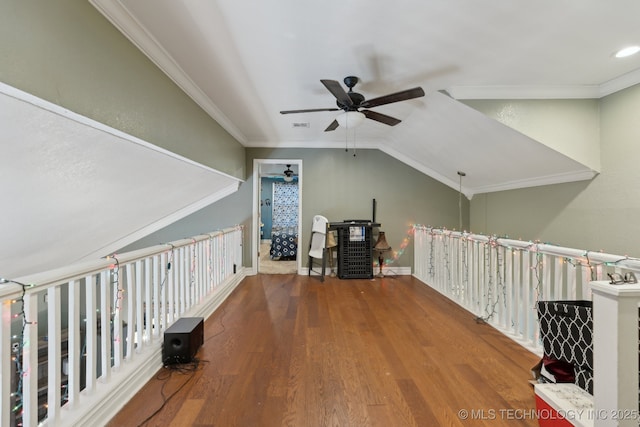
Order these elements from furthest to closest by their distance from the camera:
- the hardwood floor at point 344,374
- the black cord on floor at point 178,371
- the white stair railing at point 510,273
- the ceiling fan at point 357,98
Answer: the ceiling fan at point 357,98
the white stair railing at point 510,273
the black cord on floor at point 178,371
the hardwood floor at point 344,374

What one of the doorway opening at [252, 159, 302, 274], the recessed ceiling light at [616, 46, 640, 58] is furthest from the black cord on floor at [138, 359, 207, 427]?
the recessed ceiling light at [616, 46, 640, 58]

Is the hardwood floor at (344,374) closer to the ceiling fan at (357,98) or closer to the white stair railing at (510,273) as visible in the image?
the white stair railing at (510,273)

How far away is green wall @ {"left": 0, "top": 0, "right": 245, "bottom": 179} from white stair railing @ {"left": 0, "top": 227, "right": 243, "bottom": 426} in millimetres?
843

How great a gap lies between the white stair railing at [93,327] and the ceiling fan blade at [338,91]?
6.10 ft

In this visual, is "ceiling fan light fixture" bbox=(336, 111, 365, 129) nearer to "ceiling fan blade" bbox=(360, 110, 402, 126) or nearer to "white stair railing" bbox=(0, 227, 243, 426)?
"ceiling fan blade" bbox=(360, 110, 402, 126)

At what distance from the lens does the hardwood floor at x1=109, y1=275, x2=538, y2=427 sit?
4.98 ft

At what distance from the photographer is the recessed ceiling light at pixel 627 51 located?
6.65 feet

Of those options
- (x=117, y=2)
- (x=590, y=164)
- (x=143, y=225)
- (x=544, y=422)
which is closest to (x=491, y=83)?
(x=590, y=164)

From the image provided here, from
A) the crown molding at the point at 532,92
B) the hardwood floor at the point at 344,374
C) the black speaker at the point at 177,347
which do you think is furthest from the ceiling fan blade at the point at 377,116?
the black speaker at the point at 177,347

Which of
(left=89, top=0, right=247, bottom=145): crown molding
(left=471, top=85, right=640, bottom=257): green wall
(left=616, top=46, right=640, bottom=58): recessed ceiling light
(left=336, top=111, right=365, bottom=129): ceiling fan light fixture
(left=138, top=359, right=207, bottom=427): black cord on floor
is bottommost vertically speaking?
(left=138, top=359, right=207, bottom=427): black cord on floor

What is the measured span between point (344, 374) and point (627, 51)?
3.21 metres

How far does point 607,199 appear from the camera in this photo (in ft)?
8.58

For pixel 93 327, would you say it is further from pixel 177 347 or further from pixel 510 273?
pixel 510 273

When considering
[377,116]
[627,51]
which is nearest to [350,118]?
[377,116]
